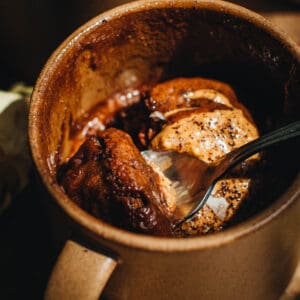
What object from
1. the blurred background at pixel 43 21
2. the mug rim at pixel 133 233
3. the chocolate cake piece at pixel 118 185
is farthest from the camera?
the blurred background at pixel 43 21

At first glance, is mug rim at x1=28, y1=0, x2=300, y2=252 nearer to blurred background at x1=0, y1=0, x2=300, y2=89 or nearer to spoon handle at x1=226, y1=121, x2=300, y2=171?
spoon handle at x1=226, y1=121, x2=300, y2=171

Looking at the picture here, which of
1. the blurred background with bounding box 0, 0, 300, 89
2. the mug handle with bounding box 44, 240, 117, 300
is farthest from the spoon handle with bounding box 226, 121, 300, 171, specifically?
the blurred background with bounding box 0, 0, 300, 89

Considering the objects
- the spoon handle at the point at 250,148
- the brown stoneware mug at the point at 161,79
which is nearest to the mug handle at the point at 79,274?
the brown stoneware mug at the point at 161,79

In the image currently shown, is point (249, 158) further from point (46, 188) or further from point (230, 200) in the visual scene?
point (46, 188)

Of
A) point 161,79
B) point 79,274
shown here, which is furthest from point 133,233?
point 161,79

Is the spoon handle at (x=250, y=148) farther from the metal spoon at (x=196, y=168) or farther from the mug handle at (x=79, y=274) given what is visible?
the mug handle at (x=79, y=274)

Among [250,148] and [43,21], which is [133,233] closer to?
[250,148]

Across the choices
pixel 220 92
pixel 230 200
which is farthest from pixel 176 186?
pixel 220 92

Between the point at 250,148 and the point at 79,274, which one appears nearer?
the point at 79,274
